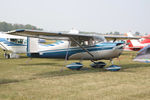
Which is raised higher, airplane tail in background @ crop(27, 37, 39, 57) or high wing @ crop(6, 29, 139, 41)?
high wing @ crop(6, 29, 139, 41)

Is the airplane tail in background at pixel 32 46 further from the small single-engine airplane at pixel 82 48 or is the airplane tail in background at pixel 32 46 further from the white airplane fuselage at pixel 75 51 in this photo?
the small single-engine airplane at pixel 82 48

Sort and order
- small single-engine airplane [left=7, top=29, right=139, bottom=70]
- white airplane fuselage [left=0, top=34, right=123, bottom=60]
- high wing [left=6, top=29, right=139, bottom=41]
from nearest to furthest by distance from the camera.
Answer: high wing [left=6, top=29, right=139, bottom=41] < small single-engine airplane [left=7, top=29, right=139, bottom=70] < white airplane fuselage [left=0, top=34, right=123, bottom=60]

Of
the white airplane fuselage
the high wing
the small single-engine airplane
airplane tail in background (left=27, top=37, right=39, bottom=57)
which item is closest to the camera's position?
the high wing

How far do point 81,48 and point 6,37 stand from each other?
11.3m

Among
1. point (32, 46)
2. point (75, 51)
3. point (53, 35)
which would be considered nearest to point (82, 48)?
point (75, 51)

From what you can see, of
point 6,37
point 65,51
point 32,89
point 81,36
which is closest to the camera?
point 32,89

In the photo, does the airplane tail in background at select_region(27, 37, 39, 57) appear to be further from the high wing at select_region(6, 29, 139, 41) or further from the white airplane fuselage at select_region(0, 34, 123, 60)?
the high wing at select_region(6, 29, 139, 41)

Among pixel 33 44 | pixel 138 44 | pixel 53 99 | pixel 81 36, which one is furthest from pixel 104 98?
pixel 138 44

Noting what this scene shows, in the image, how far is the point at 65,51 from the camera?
36.0ft

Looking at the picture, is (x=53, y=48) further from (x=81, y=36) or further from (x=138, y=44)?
(x=138, y=44)

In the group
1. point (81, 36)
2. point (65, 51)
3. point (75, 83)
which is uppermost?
A: point (81, 36)

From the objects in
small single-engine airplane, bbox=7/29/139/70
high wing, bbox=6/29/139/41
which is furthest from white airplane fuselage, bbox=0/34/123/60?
high wing, bbox=6/29/139/41

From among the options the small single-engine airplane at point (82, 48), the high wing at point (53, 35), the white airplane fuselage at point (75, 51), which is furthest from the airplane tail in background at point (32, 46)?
the high wing at point (53, 35)

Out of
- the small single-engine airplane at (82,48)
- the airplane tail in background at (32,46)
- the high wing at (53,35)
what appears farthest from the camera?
the airplane tail in background at (32,46)
